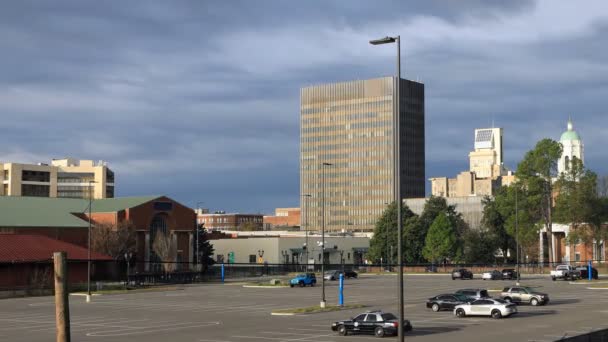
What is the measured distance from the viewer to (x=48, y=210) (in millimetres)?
119375

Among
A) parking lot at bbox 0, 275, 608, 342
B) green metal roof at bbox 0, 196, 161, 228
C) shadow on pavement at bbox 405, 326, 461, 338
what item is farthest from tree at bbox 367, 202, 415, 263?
shadow on pavement at bbox 405, 326, 461, 338

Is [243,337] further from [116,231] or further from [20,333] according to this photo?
[116,231]

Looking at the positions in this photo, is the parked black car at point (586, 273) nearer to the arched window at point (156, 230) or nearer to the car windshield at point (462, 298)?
the car windshield at point (462, 298)

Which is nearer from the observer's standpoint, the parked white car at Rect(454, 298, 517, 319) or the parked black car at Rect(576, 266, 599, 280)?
the parked white car at Rect(454, 298, 517, 319)

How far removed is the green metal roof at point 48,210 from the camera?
112 m

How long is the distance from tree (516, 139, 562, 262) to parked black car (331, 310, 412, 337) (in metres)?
75.8

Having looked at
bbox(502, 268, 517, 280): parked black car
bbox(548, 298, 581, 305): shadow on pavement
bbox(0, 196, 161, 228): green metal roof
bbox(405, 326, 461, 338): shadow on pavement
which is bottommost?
bbox(502, 268, 517, 280): parked black car

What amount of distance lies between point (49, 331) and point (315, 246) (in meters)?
123

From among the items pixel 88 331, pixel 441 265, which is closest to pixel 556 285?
pixel 441 265

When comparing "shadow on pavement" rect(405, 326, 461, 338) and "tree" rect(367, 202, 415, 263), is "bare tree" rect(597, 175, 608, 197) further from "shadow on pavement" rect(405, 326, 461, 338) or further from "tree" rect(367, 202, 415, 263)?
"shadow on pavement" rect(405, 326, 461, 338)

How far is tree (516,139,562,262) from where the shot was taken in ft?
373

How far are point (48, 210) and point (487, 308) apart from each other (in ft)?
278

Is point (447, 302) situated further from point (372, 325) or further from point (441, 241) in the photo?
point (441, 241)

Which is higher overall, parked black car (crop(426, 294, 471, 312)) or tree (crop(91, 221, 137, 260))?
tree (crop(91, 221, 137, 260))
